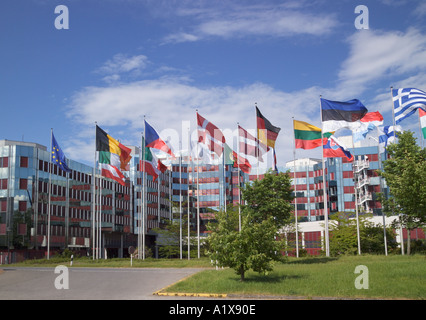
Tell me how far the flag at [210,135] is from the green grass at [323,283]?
15933mm

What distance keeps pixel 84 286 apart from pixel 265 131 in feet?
67.9

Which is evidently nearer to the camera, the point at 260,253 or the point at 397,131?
the point at 260,253

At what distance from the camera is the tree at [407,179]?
40.9m

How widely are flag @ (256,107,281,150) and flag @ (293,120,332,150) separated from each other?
1.98 meters

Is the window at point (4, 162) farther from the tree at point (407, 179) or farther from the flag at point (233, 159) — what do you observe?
the tree at point (407, 179)

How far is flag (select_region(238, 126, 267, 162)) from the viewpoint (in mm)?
43125

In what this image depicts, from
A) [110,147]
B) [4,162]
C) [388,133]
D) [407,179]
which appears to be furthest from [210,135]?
[4,162]

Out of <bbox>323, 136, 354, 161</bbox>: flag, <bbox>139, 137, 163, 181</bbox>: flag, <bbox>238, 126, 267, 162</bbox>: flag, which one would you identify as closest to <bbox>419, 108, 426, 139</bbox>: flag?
<bbox>323, 136, 354, 161</bbox>: flag

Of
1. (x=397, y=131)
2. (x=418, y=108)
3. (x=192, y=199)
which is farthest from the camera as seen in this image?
(x=192, y=199)

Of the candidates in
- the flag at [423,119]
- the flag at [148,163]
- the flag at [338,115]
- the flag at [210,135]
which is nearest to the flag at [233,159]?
the flag at [210,135]
